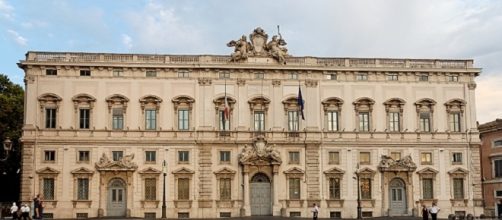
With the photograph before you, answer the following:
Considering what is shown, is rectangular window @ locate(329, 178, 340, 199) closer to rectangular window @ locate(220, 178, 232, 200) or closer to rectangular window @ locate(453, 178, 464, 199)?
rectangular window @ locate(220, 178, 232, 200)

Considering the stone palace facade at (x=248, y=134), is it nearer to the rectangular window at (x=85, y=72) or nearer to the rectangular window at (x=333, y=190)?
the rectangular window at (x=85, y=72)

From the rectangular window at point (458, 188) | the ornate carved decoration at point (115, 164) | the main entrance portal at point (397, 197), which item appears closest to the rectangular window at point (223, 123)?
the ornate carved decoration at point (115, 164)

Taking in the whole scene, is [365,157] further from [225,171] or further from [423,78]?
[225,171]

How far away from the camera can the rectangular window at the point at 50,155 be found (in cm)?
5778

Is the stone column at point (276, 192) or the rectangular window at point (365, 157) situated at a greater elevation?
the rectangular window at point (365, 157)

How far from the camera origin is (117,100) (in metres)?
59.1

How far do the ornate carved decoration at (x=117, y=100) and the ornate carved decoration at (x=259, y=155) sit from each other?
11077 millimetres

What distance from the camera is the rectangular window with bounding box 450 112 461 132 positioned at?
62.8 metres

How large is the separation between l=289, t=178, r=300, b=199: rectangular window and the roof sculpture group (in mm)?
10725

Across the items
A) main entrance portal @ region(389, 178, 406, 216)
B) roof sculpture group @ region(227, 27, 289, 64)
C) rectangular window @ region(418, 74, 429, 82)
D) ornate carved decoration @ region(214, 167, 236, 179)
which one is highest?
roof sculpture group @ region(227, 27, 289, 64)

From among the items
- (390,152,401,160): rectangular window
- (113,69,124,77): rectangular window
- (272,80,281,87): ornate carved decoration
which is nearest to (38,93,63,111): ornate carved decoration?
(113,69,124,77): rectangular window

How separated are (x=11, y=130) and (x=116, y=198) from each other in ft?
53.7

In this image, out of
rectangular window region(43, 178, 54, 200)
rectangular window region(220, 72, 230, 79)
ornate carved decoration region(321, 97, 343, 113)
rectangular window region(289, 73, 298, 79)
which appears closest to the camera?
rectangular window region(43, 178, 54, 200)

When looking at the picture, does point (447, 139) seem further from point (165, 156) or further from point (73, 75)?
point (73, 75)
